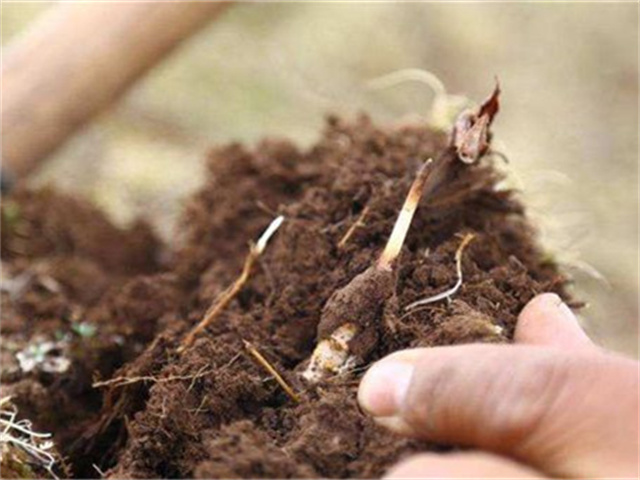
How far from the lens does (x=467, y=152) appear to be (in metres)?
1.49

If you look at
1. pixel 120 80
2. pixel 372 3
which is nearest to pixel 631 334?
pixel 120 80

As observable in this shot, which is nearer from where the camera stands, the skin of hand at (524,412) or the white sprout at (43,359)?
the skin of hand at (524,412)

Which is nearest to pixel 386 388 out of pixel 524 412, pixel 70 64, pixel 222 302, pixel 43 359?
pixel 524 412

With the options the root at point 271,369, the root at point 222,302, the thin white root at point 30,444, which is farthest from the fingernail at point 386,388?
the thin white root at point 30,444

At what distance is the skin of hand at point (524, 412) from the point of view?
0.93m

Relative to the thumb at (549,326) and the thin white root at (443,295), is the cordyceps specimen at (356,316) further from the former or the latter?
the thumb at (549,326)

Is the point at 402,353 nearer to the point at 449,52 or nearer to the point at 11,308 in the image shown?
the point at 11,308

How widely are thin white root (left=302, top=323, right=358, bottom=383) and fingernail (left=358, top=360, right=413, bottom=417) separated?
21cm

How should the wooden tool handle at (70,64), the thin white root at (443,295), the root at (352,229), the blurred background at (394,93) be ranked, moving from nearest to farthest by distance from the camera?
the thin white root at (443,295)
the root at (352,229)
the wooden tool handle at (70,64)
the blurred background at (394,93)

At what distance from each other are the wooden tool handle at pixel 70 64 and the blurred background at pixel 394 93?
0.54 metres

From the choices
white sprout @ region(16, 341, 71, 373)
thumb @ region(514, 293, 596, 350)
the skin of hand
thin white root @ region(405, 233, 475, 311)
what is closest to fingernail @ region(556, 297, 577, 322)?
thumb @ region(514, 293, 596, 350)

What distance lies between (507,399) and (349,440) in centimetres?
21

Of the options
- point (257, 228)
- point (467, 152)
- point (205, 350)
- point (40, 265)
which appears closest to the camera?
point (205, 350)

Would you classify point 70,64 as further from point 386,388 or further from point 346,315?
point 386,388
